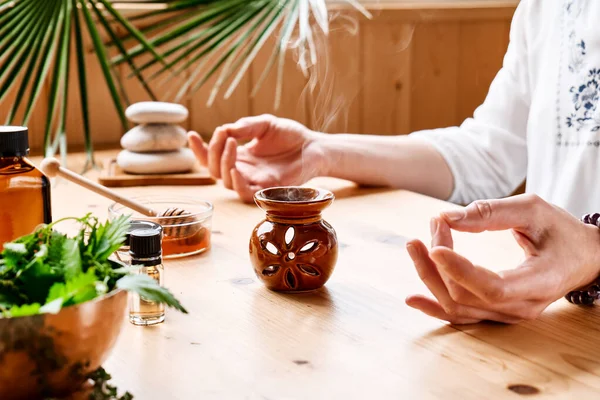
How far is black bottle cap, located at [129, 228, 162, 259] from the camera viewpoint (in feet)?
3.03

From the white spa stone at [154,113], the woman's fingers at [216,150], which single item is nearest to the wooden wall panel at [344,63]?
the white spa stone at [154,113]

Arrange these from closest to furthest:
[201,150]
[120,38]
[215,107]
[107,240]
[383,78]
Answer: [107,240]
[201,150]
[120,38]
[215,107]
[383,78]

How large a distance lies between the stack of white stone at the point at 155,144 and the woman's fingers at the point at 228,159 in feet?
0.68

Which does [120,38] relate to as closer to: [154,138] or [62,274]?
[154,138]

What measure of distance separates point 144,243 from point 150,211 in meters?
0.31

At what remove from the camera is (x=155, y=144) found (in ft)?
5.91

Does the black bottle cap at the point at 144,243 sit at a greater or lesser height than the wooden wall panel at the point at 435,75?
lesser

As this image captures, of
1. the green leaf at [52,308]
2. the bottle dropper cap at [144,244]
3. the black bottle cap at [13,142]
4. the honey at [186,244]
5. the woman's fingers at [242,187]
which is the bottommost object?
the honey at [186,244]

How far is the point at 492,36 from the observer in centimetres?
269

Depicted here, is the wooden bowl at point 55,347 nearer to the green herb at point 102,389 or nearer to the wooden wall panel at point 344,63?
the green herb at point 102,389

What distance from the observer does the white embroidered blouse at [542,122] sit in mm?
1452

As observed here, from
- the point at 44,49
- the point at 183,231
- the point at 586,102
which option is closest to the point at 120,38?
the point at 44,49

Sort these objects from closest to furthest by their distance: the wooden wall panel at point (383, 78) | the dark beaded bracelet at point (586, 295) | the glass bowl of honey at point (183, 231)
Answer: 1. the dark beaded bracelet at point (586, 295)
2. the glass bowl of honey at point (183, 231)
3. the wooden wall panel at point (383, 78)

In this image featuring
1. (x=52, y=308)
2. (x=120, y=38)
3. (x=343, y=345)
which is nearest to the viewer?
(x=52, y=308)
